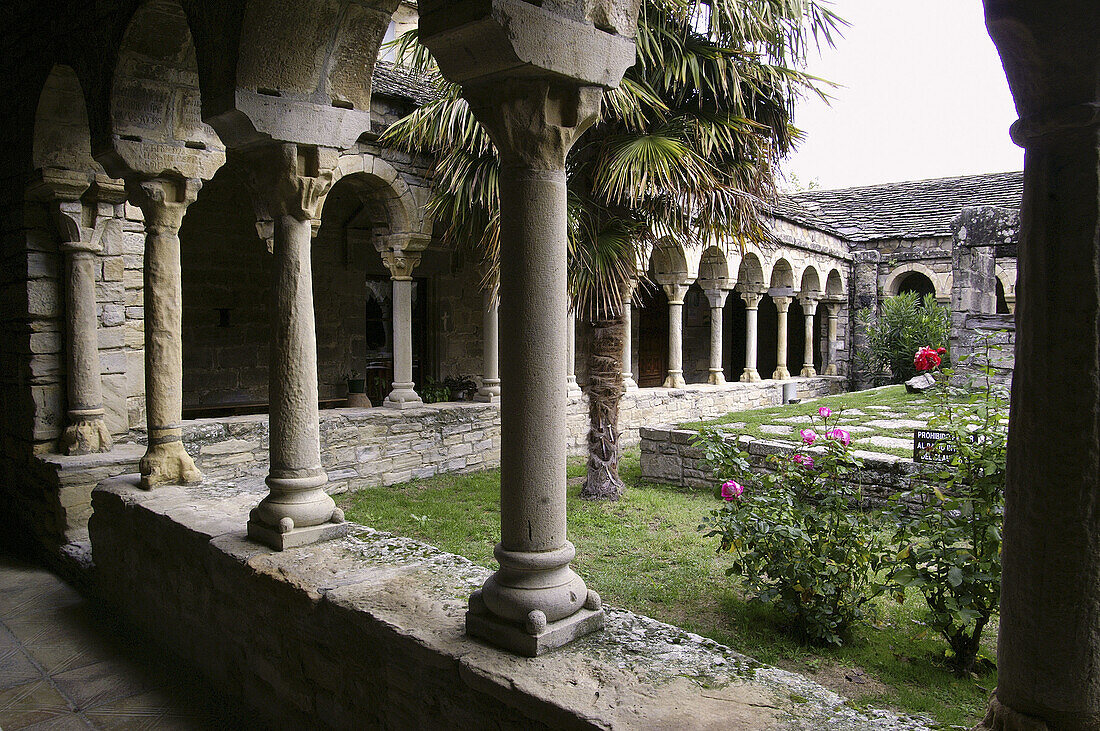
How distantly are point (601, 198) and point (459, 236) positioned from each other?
1.35 metres

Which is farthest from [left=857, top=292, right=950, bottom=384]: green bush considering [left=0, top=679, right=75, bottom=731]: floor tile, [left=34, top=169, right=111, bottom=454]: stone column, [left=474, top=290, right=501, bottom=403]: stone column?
[left=0, top=679, right=75, bottom=731]: floor tile

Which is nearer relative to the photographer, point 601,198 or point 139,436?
point 139,436

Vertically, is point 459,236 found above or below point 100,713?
above

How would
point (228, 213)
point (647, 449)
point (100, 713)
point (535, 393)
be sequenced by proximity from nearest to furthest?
1. point (535, 393)
2. point (100, 713)
3. point (647, 449)
4. point (228, 213)

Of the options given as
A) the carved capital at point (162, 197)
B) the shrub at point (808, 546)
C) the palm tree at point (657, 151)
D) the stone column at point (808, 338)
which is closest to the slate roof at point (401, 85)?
the palm tree at point (657, 151)

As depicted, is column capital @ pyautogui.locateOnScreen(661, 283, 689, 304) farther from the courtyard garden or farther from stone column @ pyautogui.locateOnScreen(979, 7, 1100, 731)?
stone column @ pyautogui.locateOnScreen(979, 7, 1100, 731)

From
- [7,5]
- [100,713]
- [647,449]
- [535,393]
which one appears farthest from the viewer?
[647,449]

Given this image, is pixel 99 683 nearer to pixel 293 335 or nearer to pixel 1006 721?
pixel 293 335

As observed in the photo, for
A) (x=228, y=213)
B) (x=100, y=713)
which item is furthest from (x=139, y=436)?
(x=228, y=213)

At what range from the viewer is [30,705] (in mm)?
3168

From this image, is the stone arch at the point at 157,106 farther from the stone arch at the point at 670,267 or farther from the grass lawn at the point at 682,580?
the stone arch at the point at 670,267

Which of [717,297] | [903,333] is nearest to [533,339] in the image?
[717,297]

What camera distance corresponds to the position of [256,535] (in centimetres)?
320

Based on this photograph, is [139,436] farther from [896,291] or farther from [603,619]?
[896,291]
